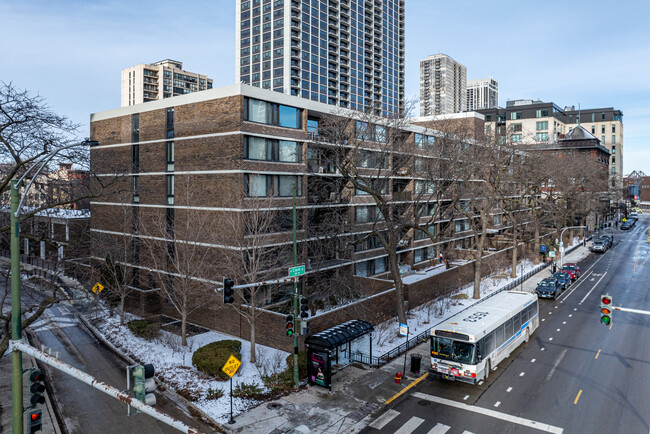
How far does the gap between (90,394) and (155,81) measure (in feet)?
431

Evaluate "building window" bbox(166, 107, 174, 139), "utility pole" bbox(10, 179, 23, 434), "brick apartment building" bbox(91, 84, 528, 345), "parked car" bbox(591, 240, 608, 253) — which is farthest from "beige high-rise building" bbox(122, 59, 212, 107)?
"utility pole" bbox(10, 179, 23, 434)

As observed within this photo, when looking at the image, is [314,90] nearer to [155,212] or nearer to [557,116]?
[557,116]

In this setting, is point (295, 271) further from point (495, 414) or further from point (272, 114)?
point (272, 114)

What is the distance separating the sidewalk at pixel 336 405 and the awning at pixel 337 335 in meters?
1.90

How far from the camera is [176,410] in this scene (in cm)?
1834

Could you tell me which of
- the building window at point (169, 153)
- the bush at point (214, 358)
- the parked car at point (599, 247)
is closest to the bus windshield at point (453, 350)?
the bush at point (214, 358)

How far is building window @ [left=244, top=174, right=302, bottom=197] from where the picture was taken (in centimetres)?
2912

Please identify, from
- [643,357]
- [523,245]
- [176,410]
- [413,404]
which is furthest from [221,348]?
[523,245]

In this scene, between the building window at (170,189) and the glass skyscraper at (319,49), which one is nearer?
the building window at (170,189)

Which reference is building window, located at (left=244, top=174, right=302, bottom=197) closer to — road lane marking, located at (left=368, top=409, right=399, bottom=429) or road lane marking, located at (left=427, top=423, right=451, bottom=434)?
road lane marking, located at (left=368, top=409, right=399, bottom=429)

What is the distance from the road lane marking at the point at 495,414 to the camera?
16.4 meters

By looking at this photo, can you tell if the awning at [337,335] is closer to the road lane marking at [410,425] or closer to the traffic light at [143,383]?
the road lane marking at [410,425]

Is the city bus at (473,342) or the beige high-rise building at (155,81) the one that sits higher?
the beige high-rise building at (155,81)

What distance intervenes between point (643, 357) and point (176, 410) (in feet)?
78.6
